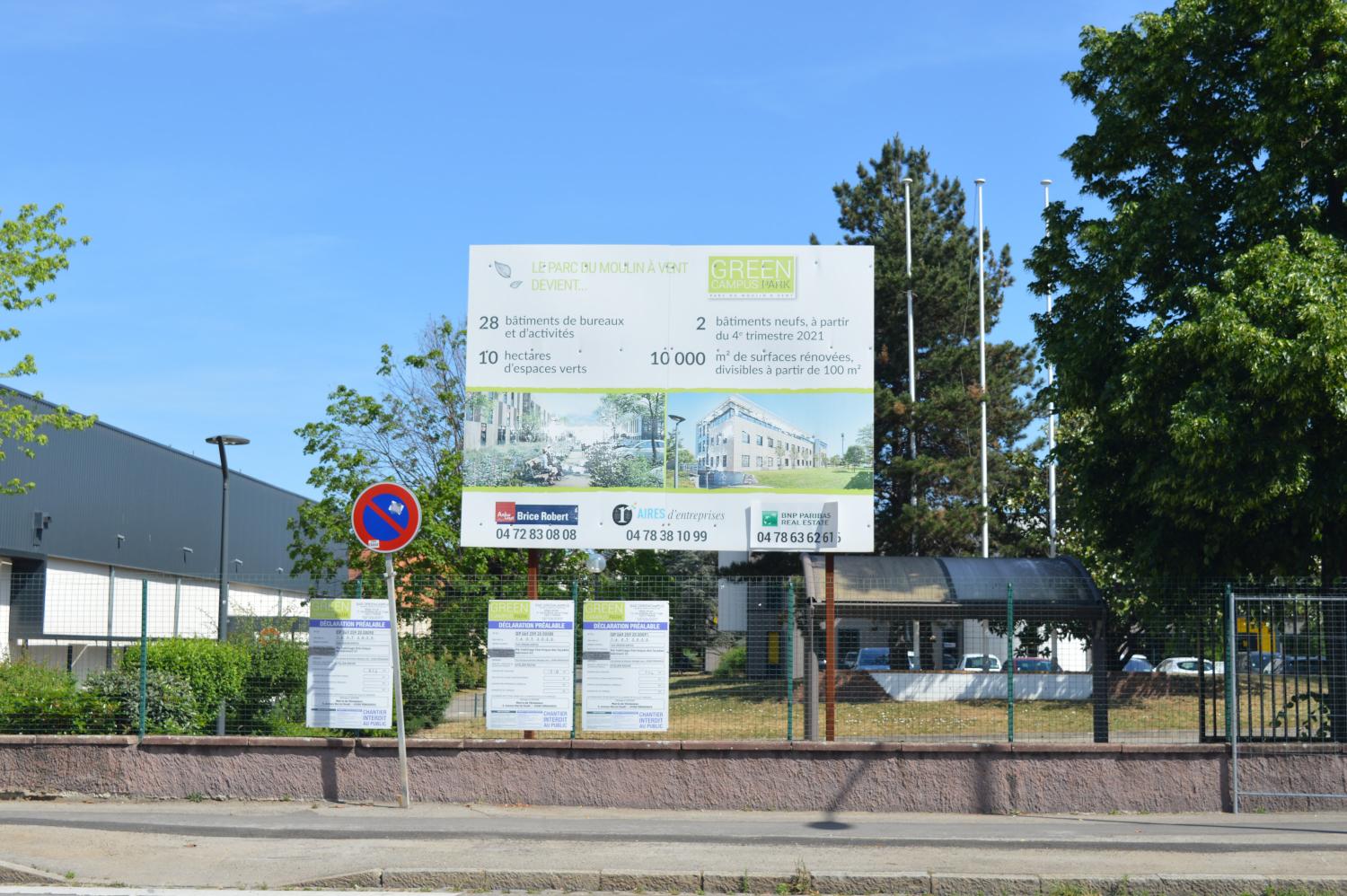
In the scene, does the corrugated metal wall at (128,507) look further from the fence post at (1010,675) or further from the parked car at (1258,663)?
the parked car at (1258,663)

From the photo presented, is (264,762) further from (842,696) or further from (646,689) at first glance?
(842,696)

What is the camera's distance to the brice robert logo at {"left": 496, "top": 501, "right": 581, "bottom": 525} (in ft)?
48.5

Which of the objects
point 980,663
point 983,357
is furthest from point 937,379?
point 980,663

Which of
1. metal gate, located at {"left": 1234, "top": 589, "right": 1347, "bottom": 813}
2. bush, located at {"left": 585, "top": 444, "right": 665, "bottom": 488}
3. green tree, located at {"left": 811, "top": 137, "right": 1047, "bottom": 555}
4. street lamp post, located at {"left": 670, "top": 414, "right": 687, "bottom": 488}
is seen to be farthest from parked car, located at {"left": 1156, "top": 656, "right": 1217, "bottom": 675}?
green tree, located at {"left": 811, "top": 137, "right": 1047, "bottom": 555}

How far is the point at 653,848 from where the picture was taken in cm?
1102

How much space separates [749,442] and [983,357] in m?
30.7

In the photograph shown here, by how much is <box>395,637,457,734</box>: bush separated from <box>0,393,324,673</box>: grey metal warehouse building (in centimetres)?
146

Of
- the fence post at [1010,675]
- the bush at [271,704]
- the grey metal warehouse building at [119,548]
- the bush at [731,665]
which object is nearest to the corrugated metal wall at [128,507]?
the grey metal warehouse building at [119,548]

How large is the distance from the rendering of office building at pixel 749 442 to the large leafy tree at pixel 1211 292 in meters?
4.24

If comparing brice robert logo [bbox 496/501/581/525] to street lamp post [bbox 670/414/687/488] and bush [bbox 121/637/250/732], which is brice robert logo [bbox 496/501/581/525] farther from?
bush [bbox 121/637/250/732]

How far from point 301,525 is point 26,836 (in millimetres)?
21096

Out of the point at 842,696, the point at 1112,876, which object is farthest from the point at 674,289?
the point at 1112,876

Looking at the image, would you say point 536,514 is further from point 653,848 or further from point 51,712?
point 51,712

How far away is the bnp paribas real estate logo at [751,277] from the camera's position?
14.8 meters
